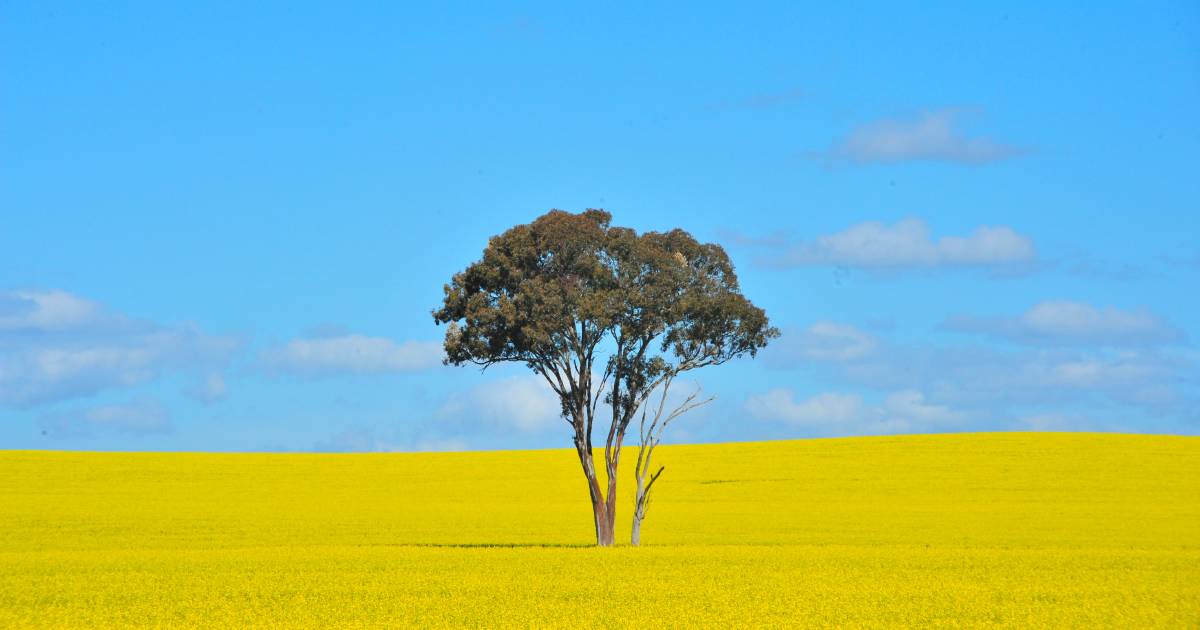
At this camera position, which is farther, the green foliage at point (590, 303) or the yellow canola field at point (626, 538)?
the green foliage at point (590, 303)

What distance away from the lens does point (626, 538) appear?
51.8 metres

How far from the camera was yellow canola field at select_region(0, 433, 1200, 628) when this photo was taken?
2655 centimetres

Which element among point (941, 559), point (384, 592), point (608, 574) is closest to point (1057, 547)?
point (941, 559)

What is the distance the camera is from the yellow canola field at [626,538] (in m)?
26.5

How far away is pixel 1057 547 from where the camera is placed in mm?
44281

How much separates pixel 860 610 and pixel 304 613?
38.0ft

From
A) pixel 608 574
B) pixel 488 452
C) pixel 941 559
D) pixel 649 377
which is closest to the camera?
pixel 608 574

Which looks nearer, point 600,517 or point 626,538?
point 600,517

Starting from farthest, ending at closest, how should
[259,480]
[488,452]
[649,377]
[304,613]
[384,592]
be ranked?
[488,452], [259,480], [649,377], [384,592], [304,613]

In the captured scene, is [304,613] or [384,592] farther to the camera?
[384,592]

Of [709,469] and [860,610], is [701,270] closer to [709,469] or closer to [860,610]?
[860,610]

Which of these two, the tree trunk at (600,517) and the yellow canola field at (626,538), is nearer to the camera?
the yellow canola field at (626,538)

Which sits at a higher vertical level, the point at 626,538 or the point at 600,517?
the point at 600,517

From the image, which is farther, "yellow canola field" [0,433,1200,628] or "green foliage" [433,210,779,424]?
"green foliage" [433,210,779,424]
